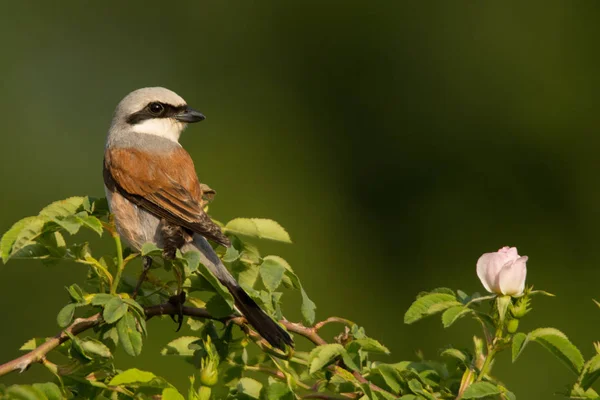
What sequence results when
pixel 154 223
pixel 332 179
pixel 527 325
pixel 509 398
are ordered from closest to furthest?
pixel 509 398, pixel 154 223, pixel 527 325, pixel 332 179

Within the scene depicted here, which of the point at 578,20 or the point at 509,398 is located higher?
the point at 578,20

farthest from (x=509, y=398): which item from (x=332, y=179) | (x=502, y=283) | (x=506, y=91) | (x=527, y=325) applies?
(x=506, y=91)

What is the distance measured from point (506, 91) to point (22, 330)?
4.77 meters

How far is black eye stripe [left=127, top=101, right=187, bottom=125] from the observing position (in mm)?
4211

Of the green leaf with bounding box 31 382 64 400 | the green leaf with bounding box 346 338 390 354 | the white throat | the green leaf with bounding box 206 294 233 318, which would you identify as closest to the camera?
the green leaf with bounding box 31 382 64 400

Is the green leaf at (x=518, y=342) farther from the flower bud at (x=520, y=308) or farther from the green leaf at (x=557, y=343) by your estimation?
the flower bud at (x=520, y=308)

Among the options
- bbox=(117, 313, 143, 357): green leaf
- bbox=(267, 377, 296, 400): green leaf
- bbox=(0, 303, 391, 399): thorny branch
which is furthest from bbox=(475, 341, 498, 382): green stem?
Result: bbox=(117, 313, 143, 357): green leaf

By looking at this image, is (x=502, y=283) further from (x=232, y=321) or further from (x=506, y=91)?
(x=506, y=91)

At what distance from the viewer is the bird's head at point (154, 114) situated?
4.21 m

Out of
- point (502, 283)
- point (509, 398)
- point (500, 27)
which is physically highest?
point (500, 27)

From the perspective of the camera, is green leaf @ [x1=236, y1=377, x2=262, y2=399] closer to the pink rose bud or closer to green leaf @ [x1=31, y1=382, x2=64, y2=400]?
green leaf @ [x1=31, y1=382, x2=64, y2=400]

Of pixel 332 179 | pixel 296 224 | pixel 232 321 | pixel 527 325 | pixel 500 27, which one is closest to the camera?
pixel 232 321

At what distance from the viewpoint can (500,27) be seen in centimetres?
867

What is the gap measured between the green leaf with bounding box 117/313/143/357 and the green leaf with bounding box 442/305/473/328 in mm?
780
